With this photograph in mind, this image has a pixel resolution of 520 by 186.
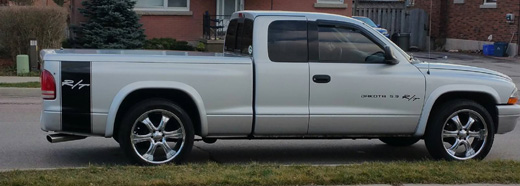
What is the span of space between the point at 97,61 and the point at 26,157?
1840mm

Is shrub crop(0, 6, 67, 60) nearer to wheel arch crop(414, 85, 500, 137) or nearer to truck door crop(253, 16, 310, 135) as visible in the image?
truck door crop(253, 16, 310, 135)

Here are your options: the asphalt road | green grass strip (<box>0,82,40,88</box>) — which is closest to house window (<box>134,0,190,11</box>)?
green grass strip (<box>0,82,40,88</box>)

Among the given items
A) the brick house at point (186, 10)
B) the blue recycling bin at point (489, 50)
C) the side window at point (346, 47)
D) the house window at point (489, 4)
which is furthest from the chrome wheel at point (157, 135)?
the house window at point (489, 4)

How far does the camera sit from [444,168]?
6.90m

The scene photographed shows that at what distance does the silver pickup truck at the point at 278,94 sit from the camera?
6902 mm

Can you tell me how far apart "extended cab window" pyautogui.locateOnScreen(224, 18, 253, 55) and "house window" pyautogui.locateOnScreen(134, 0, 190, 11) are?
14.8 meters

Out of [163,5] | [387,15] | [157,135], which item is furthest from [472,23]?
[157,135]

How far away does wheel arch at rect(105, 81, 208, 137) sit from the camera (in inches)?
272

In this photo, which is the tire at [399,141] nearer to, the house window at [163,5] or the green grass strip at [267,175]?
the green grass strip at [267,175]

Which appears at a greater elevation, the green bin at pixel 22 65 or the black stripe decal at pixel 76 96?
the black stripe decal at pixel 76 96

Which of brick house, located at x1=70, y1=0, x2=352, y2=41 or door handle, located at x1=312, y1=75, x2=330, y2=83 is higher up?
brick house, located at x1=70, y1=0, x2=352, y2=41

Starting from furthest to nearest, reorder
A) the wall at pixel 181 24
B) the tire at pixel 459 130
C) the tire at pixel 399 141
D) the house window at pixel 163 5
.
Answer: the wall at pixel 181 24
the house window at pixel 163 5
the tire at pixel 399 141
the tire at pixel 459 130

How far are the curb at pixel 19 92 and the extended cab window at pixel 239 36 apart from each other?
748cm

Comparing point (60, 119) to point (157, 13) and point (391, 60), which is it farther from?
point (157, 13)
